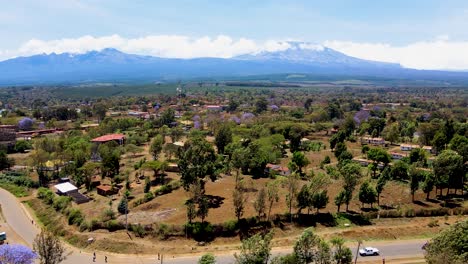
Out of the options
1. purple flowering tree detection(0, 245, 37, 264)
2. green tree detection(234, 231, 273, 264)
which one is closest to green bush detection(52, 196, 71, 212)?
purple flowering tree detection(0, 245, 37, 264)

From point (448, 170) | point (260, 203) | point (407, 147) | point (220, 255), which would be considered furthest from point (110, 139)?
point (448, 170)

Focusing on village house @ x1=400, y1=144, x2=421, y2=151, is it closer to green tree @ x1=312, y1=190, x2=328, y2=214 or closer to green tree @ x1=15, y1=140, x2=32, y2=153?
green tree @ x1=312, y1=190, x2=328, y2=214

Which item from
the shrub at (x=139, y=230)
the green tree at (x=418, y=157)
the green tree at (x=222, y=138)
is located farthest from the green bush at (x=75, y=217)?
the green tree at (x=418, y=157)

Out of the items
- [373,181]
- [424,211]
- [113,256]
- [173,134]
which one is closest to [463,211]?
[424,211]

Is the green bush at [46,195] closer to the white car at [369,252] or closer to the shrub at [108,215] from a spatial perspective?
the shrub at [108,215]

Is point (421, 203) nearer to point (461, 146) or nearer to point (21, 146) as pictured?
point (461, 146)

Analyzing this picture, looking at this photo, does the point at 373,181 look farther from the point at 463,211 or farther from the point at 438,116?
the point at 438,116
